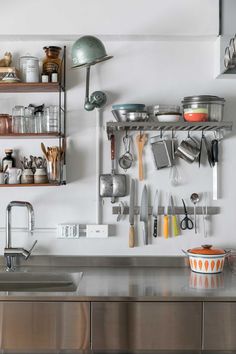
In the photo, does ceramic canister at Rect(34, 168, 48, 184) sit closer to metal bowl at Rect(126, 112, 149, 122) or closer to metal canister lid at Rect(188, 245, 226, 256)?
metal bowl at Rect(126, 112, 149, 122)

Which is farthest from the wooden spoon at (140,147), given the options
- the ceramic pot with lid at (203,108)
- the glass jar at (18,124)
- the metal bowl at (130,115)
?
the glass jar at (18,124)

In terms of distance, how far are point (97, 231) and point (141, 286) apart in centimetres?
57

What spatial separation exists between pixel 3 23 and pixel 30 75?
0.32m

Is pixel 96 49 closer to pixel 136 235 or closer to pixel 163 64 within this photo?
pixel 163 64

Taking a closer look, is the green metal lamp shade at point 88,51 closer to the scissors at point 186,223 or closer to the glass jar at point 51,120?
the glass jar at point 51,120

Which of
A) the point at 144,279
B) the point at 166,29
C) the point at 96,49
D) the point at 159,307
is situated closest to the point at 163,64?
the point at 166,29

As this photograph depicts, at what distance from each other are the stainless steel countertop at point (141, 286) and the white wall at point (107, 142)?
0.20m

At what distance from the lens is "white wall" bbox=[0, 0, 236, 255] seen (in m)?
2.96

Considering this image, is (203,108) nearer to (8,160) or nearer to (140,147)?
(140,147)

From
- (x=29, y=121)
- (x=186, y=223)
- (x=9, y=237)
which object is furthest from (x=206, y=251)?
(x=29, y=121)

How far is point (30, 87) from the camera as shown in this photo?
2.80 meters

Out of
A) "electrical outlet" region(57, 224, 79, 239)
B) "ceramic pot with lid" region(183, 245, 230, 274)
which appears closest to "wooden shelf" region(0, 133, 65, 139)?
"electrical outlet" region(57, 224, 79, 239)

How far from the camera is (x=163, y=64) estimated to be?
9.71 feet

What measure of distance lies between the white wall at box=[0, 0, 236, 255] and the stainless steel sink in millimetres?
199
